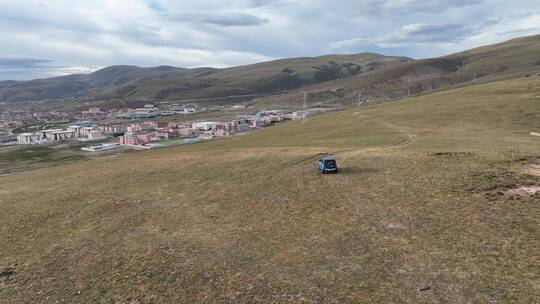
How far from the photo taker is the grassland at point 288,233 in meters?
12.9

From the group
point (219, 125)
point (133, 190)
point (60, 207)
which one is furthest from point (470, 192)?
point (219, 125)

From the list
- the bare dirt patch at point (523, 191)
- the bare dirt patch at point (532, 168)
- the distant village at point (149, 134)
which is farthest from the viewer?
the distant village at point (149, 134)

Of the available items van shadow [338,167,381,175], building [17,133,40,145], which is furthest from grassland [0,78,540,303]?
building [17,133,40,145]

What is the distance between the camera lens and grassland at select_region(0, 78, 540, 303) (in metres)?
12.9

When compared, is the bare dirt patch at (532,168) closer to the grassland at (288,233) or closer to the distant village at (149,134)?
the grassland at (288,233)

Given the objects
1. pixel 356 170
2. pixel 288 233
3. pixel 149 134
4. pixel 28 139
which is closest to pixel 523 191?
pixel 356 170

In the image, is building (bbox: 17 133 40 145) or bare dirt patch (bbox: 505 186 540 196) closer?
bare dirt patch (bbox: 505 186 540 196)

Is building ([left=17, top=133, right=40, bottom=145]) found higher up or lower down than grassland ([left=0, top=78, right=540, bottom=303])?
higher up

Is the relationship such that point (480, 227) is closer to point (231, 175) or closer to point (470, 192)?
point (470, 192)

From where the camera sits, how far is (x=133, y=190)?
27.3 m

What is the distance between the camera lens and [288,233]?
17.4m

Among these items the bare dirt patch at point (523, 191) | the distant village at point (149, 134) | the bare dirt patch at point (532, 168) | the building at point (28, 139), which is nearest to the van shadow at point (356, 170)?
the bare dirt patch at point (523, 191)

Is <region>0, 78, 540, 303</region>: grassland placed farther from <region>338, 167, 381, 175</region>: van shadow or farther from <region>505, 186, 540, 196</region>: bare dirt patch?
<region>505, 186, 540, 196</region>: bare dirt patch

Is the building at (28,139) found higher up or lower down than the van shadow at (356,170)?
higher up
